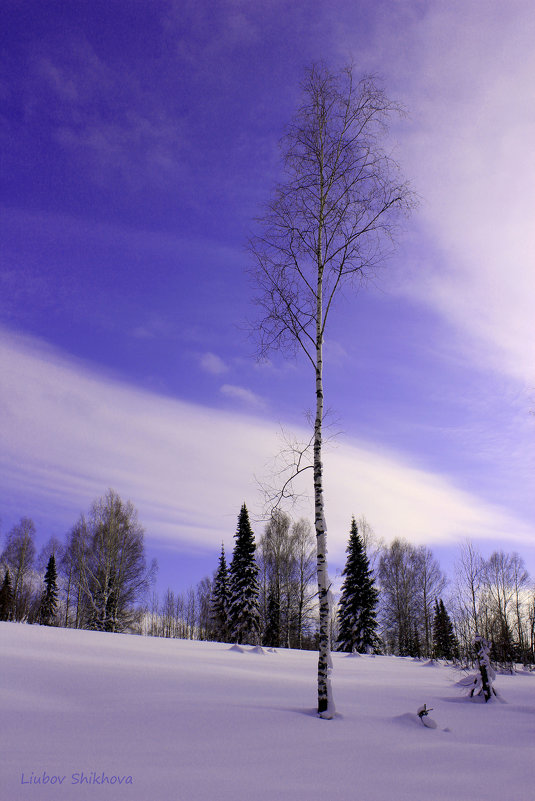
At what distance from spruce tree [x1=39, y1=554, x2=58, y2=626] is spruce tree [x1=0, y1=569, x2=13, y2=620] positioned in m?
2.63

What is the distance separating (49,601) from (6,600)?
346 cm

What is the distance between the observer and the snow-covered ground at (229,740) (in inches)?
151

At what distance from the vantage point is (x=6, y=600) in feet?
132

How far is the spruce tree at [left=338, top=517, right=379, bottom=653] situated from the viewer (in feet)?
103

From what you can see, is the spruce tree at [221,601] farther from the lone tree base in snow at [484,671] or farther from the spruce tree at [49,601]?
the lone tree base in snow at [484,671]

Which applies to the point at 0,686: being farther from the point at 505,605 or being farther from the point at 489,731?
the point at 505,605

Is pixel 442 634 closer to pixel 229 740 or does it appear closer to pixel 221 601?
pixel 221 601

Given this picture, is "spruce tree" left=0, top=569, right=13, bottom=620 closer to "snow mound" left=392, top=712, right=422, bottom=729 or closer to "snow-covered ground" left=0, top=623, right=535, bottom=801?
"snow-covered ground" left=0, top=623, right=535, bottom=801

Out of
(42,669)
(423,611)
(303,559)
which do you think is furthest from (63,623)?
(42,669)

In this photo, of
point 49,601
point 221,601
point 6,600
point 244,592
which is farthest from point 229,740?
point 49,601

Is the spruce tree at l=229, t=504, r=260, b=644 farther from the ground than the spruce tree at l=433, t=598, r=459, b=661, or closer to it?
farther from the ground

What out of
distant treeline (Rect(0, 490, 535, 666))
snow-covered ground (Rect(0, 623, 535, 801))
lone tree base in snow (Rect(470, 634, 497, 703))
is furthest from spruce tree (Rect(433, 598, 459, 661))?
snow-covered ground (Rect(0, 623, 535, 801))

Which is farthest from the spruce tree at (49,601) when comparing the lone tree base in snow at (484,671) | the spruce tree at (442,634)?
the lone tree base in snow at (484,671)

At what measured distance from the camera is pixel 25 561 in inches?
1779
